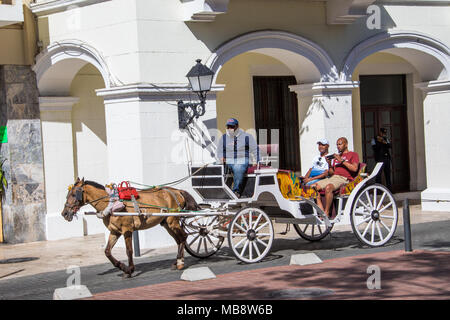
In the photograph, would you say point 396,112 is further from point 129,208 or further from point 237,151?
point 129,208

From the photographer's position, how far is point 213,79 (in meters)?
13.9

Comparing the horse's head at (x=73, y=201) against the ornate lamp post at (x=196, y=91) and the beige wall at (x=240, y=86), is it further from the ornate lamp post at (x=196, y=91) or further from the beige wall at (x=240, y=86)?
the beige wall at (x=240, y=86)

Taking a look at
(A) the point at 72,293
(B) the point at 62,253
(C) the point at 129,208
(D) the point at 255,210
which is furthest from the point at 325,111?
(A) the point at 72,293

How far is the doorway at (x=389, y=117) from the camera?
18.8 meters

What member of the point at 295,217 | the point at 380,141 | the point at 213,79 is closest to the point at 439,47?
the point at 380,141

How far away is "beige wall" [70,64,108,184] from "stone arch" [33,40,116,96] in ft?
1.53

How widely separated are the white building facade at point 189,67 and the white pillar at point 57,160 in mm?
21

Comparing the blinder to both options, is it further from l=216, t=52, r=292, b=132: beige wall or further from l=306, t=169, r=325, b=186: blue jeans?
l=216, t=52, r=292, b=132: beige wall

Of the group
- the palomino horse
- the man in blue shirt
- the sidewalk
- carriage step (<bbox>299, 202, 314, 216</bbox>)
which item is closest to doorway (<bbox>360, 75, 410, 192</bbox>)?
the sidewalk

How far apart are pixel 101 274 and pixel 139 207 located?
4.16 feet

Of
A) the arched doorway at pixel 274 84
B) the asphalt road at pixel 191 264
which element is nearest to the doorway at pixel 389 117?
the arched doorway at pixel 274 84

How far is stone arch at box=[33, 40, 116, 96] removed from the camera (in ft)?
45.8

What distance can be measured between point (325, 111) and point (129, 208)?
605 cm

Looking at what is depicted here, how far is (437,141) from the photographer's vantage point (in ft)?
54.0
